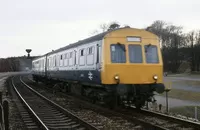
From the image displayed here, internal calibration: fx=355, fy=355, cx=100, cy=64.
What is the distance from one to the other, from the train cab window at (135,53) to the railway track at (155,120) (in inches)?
78.8

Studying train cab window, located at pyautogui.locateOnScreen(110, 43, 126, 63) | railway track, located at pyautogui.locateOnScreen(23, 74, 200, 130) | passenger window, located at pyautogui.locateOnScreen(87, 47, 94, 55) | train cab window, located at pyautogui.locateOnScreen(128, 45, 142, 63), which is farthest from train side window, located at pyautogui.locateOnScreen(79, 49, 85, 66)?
train cab window, located at pyautogui.locateOnScreen(128, 45, 142, 63)

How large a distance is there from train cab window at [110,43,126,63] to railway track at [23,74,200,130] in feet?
6.45

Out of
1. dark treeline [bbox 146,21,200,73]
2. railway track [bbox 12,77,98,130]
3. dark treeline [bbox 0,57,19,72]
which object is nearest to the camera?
railway track [bbox 12,77,98,130]

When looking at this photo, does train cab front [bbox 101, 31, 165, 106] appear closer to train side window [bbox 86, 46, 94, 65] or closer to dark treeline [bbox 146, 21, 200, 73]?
train side window [bbox 86, 46, 94, 65]

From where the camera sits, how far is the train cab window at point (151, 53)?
547 inches

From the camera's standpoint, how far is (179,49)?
83.0 metres

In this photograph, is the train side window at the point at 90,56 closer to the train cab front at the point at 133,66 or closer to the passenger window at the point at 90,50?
the passenger window at the point at 90,50

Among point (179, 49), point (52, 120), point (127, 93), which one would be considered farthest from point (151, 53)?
point (179, 49)

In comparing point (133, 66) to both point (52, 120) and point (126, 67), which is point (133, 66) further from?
point (52, 120)

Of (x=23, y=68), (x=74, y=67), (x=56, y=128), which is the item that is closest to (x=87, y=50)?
(x=74, y=67)

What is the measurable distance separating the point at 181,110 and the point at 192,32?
67451 mm

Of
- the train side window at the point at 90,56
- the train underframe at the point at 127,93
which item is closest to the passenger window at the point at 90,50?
the train side window at the point at 90,56

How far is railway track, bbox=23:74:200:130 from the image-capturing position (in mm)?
10348

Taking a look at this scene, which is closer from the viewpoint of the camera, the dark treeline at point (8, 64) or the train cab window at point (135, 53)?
the train cab window at point (135, 53)
